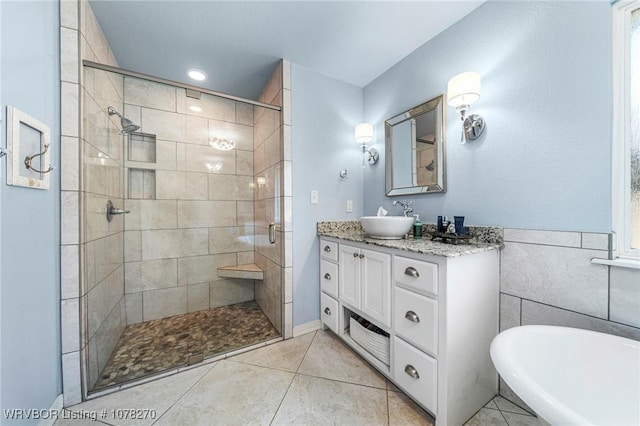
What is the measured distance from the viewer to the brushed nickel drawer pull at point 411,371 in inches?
46.3

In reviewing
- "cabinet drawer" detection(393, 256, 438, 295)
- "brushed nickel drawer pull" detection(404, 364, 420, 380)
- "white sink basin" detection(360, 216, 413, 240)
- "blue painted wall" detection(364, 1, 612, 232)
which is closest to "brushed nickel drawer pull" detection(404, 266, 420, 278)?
"cabinet drawer" detection(393, 256, 438, 295)

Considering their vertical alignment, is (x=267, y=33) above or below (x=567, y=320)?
above

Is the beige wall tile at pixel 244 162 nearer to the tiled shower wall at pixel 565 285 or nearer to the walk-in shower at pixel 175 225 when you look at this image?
the walk-in shower at pixel 175 225

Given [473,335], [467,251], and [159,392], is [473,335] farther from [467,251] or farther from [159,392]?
[159,392]

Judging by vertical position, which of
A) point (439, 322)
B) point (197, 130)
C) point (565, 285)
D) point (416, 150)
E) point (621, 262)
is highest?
point (197, 130)

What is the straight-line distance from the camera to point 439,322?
107 cm

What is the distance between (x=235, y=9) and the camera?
1419 millimetres

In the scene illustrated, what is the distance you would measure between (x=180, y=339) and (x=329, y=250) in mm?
1446

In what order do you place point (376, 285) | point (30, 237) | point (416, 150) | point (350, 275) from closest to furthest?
point (30, 237) < point (376, 285) < point (350, 275) < point (416, 150)

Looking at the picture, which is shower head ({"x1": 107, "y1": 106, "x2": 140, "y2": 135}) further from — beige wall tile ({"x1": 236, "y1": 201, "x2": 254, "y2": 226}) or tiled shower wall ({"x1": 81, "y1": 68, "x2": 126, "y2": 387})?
beige wall tile ({"x1": 236, "y1": 201, "x2": 254, "y2": 226})

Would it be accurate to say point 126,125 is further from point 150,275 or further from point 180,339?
point 180,339

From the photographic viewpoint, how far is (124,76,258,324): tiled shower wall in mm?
2016

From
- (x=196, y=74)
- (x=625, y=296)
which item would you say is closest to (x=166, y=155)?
(x=196, y=74)

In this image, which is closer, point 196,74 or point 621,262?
point 621,262
